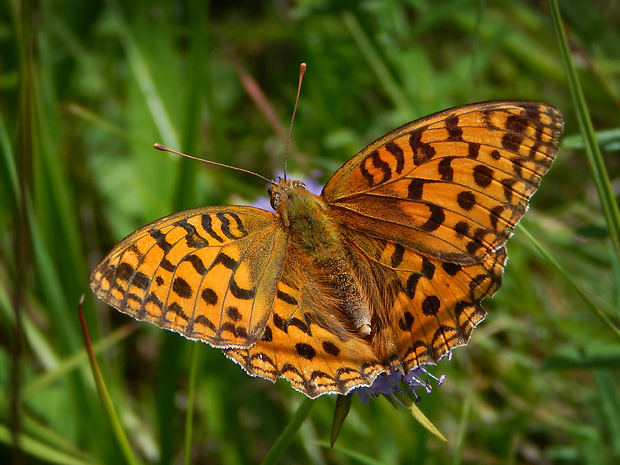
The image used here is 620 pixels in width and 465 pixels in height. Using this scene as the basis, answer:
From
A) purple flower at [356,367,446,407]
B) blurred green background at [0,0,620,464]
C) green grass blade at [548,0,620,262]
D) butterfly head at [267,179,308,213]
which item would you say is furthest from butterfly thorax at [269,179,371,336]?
green grass blade at [548,0,620,262]

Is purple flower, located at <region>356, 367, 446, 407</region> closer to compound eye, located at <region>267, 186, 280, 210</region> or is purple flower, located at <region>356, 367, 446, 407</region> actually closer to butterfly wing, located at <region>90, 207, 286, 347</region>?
butterfly wing, located at <region>90, 207, 286, 347</region>

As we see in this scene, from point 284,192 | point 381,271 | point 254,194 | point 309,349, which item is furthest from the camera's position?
point 254,194

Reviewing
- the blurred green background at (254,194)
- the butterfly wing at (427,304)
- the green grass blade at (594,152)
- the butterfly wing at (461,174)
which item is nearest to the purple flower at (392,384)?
the butterfly wing at (427,304)

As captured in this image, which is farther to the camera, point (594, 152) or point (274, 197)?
point (274, 197)

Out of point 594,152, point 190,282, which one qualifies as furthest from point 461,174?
point 190,282

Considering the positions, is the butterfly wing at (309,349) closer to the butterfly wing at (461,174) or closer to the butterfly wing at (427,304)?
the butterfly wing at (427,304)

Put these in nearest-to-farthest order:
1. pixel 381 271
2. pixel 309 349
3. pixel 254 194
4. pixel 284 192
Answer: pixel 309 349
pixel 381 271
pixel 284 192
pixel 254 194

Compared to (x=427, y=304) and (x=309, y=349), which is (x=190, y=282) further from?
(x=427, y=304)
